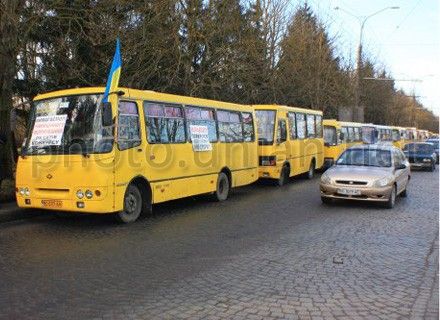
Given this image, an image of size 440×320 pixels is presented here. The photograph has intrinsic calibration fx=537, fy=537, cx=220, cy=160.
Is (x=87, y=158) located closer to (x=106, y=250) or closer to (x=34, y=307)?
(x=106, y=250)

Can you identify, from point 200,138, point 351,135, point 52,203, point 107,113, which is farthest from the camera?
point 351,135

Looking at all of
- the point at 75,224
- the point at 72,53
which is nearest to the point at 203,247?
the point at 75,224

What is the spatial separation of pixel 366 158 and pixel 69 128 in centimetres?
789

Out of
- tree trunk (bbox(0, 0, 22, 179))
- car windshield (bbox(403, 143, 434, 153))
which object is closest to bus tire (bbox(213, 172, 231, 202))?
tree trunk (bbox(0, 0, 22, 179))

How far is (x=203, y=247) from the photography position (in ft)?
27.3

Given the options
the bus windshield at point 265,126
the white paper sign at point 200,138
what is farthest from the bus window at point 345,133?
the white paper sign at point 200,138

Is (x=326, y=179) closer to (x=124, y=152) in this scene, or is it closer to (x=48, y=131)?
(x=124, y=152)

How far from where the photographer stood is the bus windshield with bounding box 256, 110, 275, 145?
17.9 metres

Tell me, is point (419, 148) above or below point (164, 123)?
below

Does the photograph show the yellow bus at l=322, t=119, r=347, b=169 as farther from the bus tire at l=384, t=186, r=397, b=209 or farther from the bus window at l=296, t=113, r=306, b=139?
the bus tire at l=384, t=186, r=397, b=209

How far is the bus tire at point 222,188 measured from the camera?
14064 mm

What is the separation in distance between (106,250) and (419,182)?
16.4 meters

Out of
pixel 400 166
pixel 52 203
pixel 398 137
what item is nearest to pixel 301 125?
pixel 400 166

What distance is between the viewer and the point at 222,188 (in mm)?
14398
